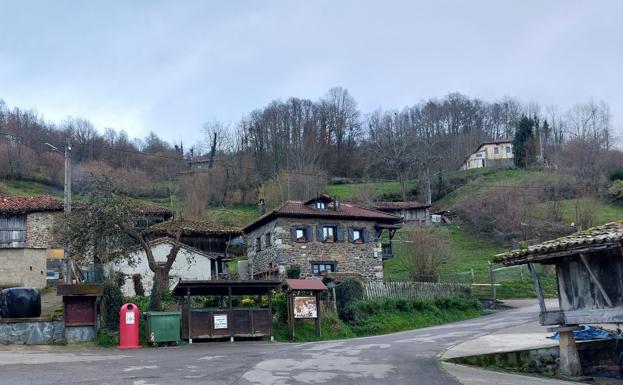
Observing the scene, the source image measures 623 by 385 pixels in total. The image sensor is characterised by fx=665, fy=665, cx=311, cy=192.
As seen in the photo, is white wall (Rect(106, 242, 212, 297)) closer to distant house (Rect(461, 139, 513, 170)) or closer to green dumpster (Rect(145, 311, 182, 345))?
green dumpster (Rect(145, 311, 182, 345))

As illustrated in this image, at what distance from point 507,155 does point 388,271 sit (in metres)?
47.8

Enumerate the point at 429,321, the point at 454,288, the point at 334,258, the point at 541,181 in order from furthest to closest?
the point at 541,181 < the point at 334,258 < the point at 454,288 < the point at 429,321

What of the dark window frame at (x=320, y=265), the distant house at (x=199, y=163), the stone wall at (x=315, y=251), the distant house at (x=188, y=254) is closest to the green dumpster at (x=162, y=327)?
the distant house at (x=188, y=254)

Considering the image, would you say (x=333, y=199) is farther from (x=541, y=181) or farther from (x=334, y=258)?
(x=541, y=181)

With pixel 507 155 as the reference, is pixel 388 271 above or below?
below

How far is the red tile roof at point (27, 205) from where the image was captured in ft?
140

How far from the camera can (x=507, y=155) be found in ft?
297

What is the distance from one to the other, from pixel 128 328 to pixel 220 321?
11.3 feet

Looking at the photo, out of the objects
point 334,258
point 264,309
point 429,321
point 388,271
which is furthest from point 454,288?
point 264,309

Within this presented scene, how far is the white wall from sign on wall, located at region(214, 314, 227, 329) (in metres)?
9.90

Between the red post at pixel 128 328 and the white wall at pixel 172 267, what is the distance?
1138cm

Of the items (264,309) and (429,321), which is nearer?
(264,309)

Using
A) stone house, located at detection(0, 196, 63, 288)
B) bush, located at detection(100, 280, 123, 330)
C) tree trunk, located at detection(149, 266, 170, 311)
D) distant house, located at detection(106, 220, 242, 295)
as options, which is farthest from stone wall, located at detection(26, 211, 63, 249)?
bush, located at detection(100, 280, 123, 330)

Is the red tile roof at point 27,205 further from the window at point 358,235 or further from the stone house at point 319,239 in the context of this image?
the window at point 358,235
